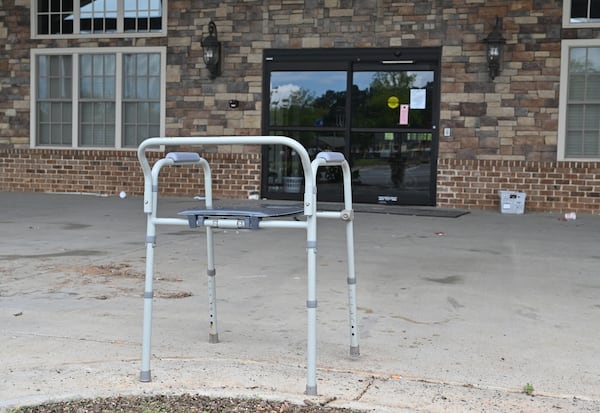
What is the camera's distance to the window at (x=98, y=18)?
15.0 metres

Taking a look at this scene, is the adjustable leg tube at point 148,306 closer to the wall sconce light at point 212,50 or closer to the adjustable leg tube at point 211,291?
the adjustable leg tube at point 211,291

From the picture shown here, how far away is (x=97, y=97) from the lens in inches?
606

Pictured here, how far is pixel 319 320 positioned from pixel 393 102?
360 inches

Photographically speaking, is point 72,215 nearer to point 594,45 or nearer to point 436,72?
point 436,72

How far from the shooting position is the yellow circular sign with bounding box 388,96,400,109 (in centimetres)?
1375

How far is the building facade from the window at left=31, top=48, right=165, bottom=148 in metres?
0.03

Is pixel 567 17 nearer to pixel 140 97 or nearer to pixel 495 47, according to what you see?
pixel 495 47

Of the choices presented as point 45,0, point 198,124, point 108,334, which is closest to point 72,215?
point 198,124

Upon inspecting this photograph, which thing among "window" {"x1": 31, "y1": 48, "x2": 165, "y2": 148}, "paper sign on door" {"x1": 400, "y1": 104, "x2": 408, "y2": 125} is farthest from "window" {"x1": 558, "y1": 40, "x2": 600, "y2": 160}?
"window" {"x1": 31, "y1": 48, "x2": 165, "y2": 148}

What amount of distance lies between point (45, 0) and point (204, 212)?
44.8 feet

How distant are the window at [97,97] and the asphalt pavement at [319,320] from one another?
19.6ft

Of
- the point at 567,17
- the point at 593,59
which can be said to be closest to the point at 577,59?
the point at 593,59

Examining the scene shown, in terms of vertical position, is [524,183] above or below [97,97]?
below

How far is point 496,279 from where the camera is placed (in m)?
6.79
